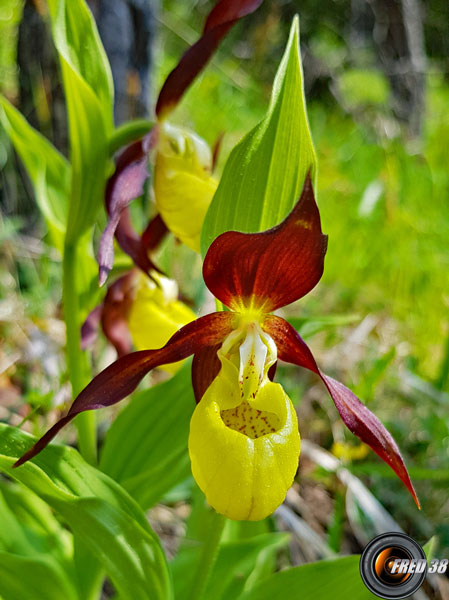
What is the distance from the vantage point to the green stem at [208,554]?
0.91 metres

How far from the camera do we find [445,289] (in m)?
2.35

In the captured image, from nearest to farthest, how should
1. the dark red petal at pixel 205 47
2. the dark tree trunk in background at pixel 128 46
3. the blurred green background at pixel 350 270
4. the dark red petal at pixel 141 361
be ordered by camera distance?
the dark red petal at pixel 141 361 → the dark red petal at pixel 205 47 → the blurred green background at pixel 350 270 → the dark tree trunk in background at pixel 128 46

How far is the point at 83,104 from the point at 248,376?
0.62 meters

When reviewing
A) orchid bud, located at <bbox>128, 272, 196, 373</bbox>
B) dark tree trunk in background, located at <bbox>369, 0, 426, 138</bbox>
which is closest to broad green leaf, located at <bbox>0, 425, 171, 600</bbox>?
orchid bud, located at <bbox>128, 272, 196, 373</bbox>

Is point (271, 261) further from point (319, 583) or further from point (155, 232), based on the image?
point (319, 583)

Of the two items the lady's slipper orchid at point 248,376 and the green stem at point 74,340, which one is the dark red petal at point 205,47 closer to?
the green stem at point 74,340

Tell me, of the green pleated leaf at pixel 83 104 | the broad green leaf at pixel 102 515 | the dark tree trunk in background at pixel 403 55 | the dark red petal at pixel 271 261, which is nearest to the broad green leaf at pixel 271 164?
the dark red petal at pixel 271 261

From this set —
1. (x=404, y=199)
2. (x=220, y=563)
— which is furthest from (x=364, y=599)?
(x=404, y=199)

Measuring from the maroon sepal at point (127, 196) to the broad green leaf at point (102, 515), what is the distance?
1.11 ft

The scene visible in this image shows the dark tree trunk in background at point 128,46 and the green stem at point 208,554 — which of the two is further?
the dark tree trunk in background at point 128,46

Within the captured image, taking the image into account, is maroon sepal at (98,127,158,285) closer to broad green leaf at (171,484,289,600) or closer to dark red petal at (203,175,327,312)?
dark red petal at (203,175,327,312)

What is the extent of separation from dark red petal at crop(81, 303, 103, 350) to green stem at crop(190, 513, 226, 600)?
515 mm

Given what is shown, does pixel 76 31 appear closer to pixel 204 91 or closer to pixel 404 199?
pixel 404 199

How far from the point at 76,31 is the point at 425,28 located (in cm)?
755
